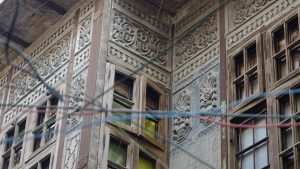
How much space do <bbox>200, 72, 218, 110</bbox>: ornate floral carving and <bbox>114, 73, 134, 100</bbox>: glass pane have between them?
4.62ft

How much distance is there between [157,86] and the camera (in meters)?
16.1

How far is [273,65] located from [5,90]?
7608 mm

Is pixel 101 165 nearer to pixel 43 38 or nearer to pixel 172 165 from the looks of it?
pixel 172 165

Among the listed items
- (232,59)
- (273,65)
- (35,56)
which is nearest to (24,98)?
(35,56)

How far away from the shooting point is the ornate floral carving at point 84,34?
53.5 ft

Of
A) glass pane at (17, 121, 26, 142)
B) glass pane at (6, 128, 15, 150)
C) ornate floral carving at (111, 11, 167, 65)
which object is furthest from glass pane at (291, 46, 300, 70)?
glass pane at (6, 128, 15, 150)

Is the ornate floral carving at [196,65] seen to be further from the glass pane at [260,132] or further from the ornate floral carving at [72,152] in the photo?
the ornate floral carving at [72,152]

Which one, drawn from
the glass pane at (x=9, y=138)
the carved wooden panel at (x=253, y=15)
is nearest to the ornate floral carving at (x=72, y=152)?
the glass pane at (x=9, y=138)

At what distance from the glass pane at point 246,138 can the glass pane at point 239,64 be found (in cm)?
126

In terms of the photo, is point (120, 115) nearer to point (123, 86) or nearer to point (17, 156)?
point (123, 86)

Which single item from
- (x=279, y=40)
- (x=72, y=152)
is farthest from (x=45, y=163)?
(x=279, y=40)

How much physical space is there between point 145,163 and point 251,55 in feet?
9.41

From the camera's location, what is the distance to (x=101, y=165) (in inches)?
551

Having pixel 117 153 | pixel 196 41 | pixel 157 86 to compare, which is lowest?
pixel 117 153
